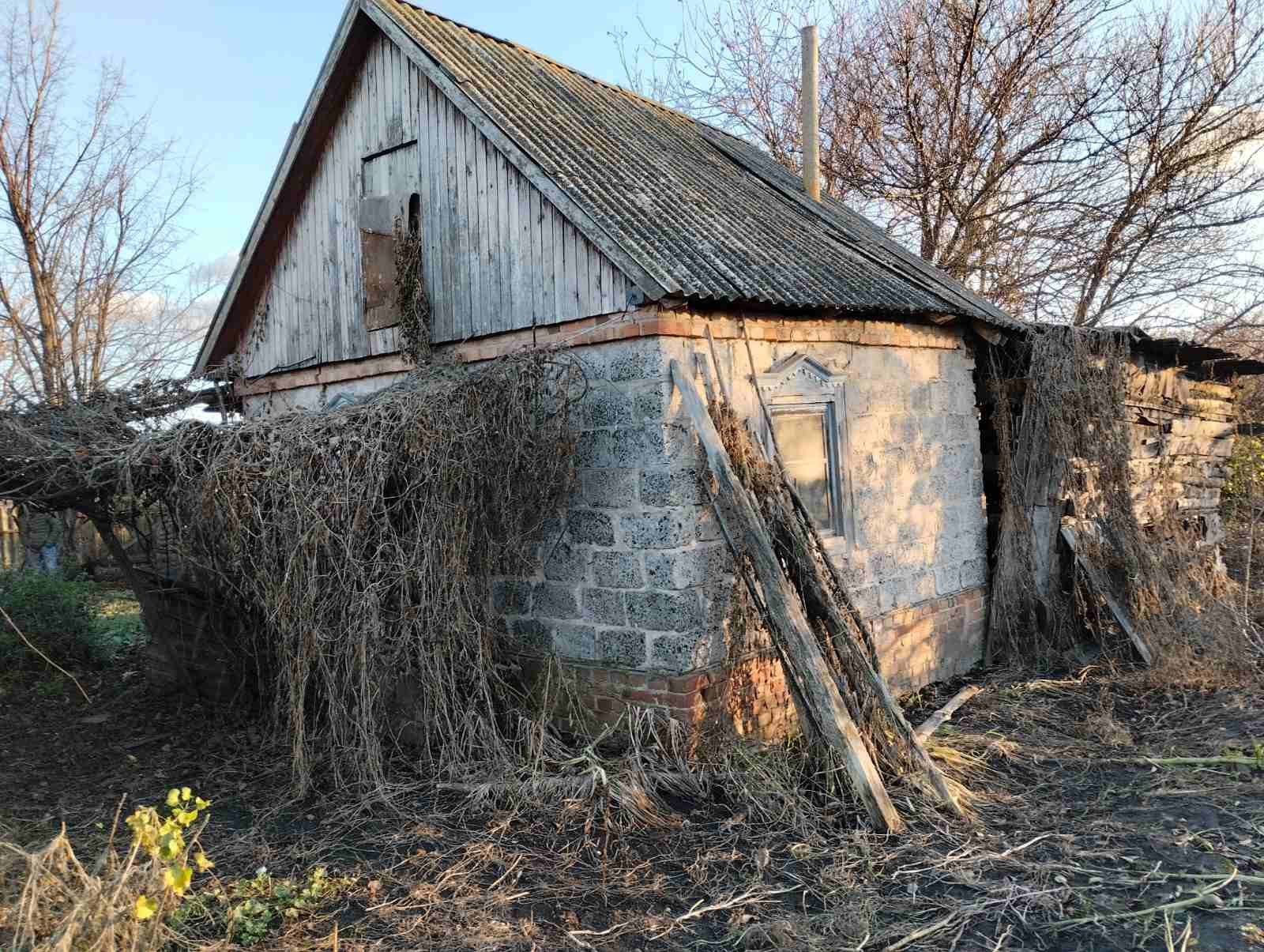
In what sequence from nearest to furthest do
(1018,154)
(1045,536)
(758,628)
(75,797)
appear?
1. (75,797)
2. (758,628)
3. (1045,536)
4. (1018,154)

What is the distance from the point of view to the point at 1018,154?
15992mm

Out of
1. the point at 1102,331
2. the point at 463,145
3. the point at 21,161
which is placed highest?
the point at 21,161

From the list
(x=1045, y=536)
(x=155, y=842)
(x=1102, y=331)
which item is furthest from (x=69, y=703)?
(x=1102, y=331)

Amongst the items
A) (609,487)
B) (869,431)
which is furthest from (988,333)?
(609,487)

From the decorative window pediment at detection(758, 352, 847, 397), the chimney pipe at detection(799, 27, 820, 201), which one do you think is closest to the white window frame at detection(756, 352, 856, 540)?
the decorative window pediment at detection(758, 352, 847, 397)

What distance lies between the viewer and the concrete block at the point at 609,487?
5746mm

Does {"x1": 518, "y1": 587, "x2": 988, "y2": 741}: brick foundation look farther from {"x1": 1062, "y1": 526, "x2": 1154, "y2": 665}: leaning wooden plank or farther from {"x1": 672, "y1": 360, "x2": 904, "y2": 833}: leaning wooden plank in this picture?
{"x1": 1062, "y1": 526, "x2": 1154, "y2": 665}: leaning wooden plank

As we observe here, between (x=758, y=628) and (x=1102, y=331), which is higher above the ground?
(x=1102, y=331)

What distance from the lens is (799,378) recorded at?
260 inches

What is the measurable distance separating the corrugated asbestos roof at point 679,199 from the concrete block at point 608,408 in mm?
823

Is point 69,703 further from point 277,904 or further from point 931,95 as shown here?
point 931,95

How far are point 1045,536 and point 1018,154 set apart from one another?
1023 cm

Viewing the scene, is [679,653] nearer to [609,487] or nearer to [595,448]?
[609,487]

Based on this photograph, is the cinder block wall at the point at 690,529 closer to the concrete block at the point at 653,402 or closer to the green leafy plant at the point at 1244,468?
the concrete block at the point at 653,402
